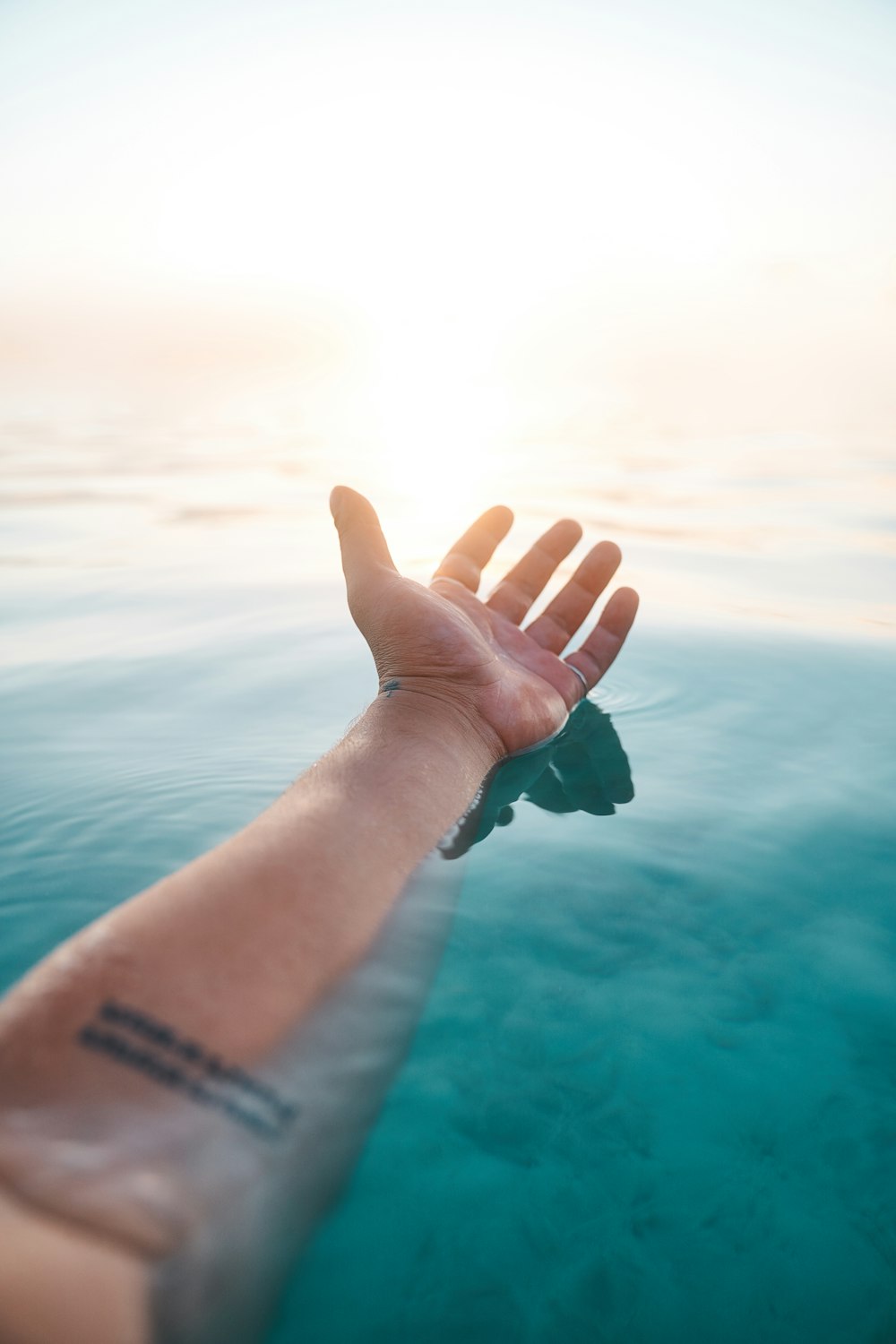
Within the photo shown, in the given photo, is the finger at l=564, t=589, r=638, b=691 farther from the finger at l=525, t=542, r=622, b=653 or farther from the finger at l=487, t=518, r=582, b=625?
the finger at l=487, t=518, r=582, b=625

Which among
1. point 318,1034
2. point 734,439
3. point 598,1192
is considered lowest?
point 598,1192

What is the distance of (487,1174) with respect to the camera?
115 centimetres

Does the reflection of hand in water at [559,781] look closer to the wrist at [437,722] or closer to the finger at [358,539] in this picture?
the wrist at [437,722]

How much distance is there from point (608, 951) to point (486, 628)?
139 cm

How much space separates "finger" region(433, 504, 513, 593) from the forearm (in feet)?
3.88

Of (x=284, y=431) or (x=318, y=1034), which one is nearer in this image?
(x=318, y=1034)

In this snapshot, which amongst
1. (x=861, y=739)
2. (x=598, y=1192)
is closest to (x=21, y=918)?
(x=598, y=1192)

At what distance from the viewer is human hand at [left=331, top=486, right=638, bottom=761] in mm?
2371

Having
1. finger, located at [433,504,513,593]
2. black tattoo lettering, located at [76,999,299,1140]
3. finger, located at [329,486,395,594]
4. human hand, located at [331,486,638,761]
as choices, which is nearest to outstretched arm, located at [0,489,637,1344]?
black tattoo lettering, located at [76,999,299,1140]

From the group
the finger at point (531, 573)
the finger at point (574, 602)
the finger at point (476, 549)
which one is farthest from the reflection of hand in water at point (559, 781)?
the finger at point (476, 549)

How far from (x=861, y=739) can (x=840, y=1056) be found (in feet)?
5.01

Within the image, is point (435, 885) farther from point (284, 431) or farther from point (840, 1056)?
point (284, 431)

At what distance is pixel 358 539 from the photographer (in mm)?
2443

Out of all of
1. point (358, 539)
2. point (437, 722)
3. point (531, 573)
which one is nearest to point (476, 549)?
point (531, 573)
